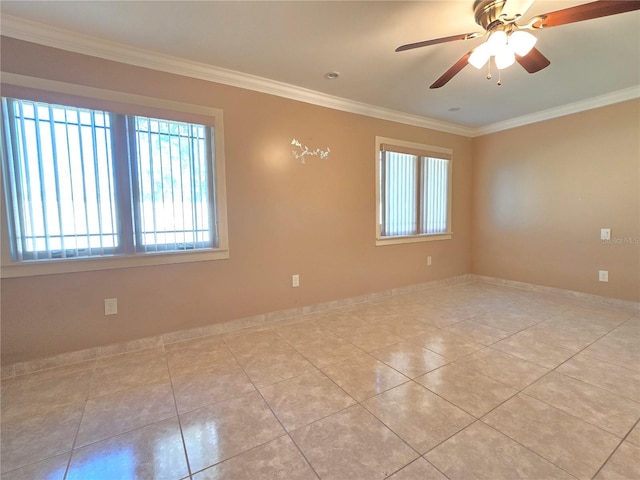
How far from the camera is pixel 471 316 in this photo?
10.5 feet

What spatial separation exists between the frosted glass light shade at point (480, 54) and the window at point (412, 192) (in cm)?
186

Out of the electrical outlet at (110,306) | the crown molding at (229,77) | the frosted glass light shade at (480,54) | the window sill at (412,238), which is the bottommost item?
the electrical outlet at (110,306)

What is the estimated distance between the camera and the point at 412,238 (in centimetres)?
420

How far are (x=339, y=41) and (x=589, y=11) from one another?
147 centimetres

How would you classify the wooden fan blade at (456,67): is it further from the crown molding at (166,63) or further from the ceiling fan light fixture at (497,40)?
the crown molding at (166,63)

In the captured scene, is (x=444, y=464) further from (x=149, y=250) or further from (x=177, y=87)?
(x=177, y=87)

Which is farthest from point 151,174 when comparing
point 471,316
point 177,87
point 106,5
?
point 471,316

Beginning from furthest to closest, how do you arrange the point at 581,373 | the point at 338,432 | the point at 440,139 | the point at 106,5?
1. the point at 440,139
2. the point at 581,373
3. the point at 106,5
4. the point at 338,432

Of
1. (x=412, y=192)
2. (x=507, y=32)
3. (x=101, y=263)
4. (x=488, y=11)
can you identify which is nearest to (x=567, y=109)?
(x=412, y=192)

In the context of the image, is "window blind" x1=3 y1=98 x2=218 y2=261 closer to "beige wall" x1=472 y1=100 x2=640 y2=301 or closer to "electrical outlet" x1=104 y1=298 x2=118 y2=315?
"electrical outlet" x1=104 y1=298 x2=118 y2=315

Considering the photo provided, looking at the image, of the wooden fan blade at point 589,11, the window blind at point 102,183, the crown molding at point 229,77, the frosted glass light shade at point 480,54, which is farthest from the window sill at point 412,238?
the wooden fan blade at point 589,11

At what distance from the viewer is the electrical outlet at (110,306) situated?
7.75 feet

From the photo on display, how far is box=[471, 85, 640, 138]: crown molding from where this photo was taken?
320 cm

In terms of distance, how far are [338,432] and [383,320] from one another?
5.60ft
